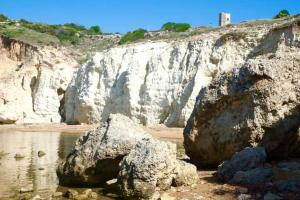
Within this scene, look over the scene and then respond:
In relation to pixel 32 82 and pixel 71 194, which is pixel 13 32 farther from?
pixel 71 194

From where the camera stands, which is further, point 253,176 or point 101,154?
point 101,154

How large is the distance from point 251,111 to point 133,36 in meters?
50.4

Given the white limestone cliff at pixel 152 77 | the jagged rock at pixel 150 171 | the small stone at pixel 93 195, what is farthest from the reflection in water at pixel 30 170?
the white limestone cliff at pixel 152 77

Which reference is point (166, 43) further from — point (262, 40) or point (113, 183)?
point (113, 183)

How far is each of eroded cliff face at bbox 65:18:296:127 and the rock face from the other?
749 inches

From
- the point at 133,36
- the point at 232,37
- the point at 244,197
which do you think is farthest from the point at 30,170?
the point at 133,36

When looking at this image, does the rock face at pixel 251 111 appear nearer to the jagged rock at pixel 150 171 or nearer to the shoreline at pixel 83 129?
the jagged rock at pixel 150 171

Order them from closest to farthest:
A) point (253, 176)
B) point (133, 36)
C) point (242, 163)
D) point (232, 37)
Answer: point (253, 176), point (242, 163), point (232, 37), point (133, 36)

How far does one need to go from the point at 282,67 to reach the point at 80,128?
2837cm

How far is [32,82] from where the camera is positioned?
2004 inches

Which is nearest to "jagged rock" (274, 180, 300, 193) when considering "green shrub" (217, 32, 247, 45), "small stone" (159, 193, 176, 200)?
"small stone" (159, 193, 176, 200)

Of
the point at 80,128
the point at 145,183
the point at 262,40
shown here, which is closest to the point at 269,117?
the point at 145,183

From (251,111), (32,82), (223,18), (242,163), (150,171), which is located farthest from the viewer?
(223,18)

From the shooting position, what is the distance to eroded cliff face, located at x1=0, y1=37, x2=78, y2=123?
160ft
